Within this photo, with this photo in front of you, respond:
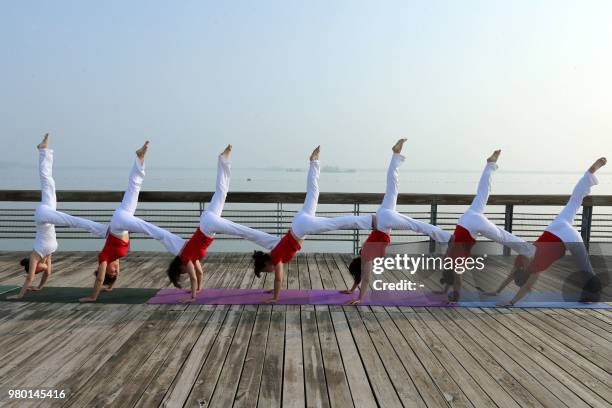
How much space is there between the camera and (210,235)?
185 inches

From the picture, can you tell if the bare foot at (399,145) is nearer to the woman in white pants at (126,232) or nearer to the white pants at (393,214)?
the white pants at (393,214)

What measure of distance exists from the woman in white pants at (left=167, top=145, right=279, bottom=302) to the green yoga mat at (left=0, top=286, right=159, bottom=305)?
545 mm

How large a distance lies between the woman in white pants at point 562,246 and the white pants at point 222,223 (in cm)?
278

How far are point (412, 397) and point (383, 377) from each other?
0.95 feet

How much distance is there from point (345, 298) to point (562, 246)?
8.13ft

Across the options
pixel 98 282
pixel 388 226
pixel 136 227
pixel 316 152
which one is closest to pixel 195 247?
pixel 136 227

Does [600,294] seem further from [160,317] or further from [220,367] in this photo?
[160,317]

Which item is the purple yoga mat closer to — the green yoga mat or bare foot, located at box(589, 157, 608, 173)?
the green yoga mat

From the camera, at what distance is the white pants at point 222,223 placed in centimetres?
460

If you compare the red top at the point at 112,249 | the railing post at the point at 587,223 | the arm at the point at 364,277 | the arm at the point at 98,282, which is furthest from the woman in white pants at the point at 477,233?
the arm at the point at 98,282

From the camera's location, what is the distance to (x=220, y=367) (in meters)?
3.00

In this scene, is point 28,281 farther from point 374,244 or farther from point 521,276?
point 521,276

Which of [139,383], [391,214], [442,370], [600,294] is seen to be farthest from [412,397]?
[600,294]

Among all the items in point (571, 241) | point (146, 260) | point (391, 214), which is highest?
point (391, 214)
